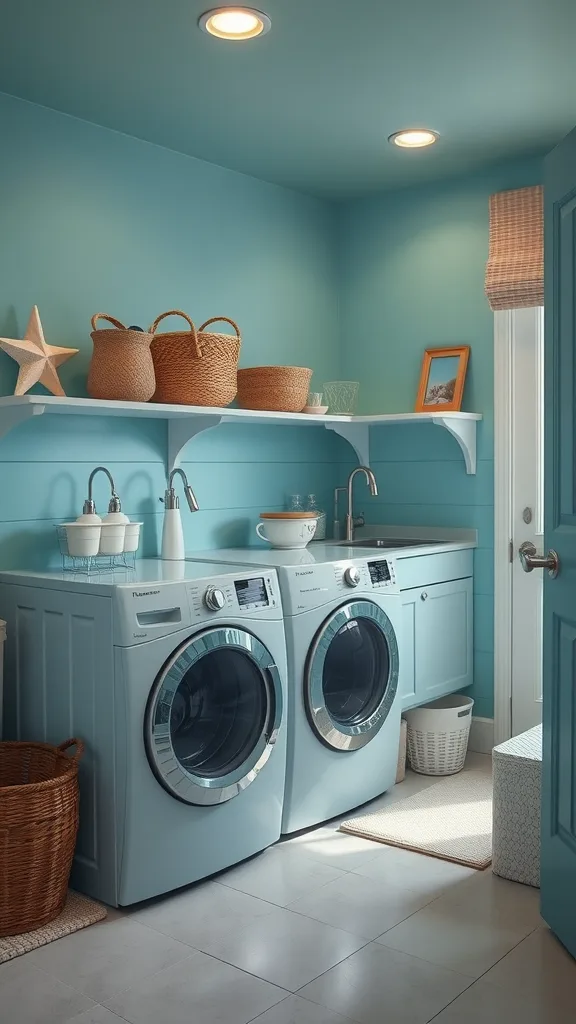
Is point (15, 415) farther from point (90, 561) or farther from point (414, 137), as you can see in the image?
point (414, 137)

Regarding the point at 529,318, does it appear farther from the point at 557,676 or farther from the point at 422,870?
the point at 422,870

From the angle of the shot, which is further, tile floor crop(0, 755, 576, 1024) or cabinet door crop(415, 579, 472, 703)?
cabinet door crop(415, 579, 472, 703)

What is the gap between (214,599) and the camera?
2666mm

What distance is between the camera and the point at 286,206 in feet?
13.1

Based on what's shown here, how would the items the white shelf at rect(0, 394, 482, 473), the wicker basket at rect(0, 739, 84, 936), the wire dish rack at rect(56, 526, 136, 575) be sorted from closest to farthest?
the wicker basket at rect(0, 739, 84, 936)
the white shelf at rect(0, 394, 482, 473)
the wire dish rack at rect(56, 526, 136, 575)

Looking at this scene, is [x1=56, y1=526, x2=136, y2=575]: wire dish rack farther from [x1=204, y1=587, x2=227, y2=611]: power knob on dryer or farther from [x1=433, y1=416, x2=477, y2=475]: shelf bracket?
[x1=433, y1=416, x2=477, y2=475]: shelf bracket

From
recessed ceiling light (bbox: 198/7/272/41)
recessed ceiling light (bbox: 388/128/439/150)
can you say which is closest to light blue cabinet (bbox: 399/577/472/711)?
recessed ceiling light (bbox: 388/128/439/150)

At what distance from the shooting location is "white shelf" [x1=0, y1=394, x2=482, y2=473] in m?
2.76

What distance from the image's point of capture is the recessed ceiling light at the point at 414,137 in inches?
132

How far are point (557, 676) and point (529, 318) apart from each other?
183cm

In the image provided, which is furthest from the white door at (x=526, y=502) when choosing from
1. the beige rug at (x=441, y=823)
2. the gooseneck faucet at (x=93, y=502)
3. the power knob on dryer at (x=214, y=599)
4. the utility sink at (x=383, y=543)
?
the gooseneck faucet at (x=93, y=502)

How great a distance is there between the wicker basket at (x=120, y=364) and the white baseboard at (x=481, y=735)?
1.97 meters

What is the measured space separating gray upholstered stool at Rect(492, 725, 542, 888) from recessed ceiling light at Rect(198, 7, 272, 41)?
213 cm

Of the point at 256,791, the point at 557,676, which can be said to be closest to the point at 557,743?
the point at 557,676
